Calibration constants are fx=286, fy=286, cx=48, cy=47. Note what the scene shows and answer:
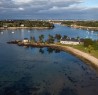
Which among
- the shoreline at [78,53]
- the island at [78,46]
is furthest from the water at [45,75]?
the island at [78,46]

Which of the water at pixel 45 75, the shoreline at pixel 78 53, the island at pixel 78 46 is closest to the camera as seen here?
the water at pixel 45 75

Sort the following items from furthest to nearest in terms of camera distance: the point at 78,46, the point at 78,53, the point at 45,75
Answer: the point at 78,46 < the point at 78,53 < the point at 45,75

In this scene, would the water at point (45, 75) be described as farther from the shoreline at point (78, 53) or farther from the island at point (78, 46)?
the island at point (78, 46)

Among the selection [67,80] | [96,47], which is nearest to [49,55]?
[96,47]

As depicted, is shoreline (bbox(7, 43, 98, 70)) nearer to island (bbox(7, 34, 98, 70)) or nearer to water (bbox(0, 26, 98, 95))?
island (bbox(7, 34, 98, 70))

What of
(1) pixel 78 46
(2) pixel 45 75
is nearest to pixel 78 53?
(1) pixel 78 46

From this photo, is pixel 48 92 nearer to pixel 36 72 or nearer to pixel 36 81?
pixel 36 81

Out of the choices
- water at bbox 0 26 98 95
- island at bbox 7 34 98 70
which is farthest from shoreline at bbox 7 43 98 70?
water at bbox 0 26 98 95

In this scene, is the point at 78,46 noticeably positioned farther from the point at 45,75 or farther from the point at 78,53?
the point at 45,75
